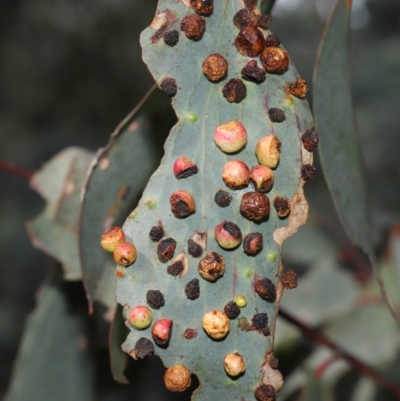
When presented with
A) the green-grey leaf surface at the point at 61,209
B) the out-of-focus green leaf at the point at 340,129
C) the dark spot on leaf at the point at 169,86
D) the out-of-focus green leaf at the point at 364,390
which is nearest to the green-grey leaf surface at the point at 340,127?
the out-of-focus green leaf at the point at 340,129

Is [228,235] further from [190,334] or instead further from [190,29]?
[190,29]

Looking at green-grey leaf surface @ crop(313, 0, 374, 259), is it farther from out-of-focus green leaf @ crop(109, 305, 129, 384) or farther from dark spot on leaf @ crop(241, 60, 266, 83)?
out-of-focus green leaf @ crop(109, 305, 129, 384)

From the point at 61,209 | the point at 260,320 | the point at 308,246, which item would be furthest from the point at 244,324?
the point at 308,246

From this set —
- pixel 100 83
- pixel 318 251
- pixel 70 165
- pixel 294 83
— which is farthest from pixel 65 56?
pixel 294 83

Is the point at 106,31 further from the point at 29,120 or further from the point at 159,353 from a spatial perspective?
the point at 159,353

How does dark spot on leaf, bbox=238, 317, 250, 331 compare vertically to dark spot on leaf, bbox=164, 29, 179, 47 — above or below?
below

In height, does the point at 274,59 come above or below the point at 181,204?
above

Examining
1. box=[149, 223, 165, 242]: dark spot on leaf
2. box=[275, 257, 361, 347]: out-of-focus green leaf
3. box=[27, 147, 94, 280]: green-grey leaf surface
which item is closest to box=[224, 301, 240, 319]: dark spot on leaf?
box=[149, 223, 165, 242]: dark spot on leaf
